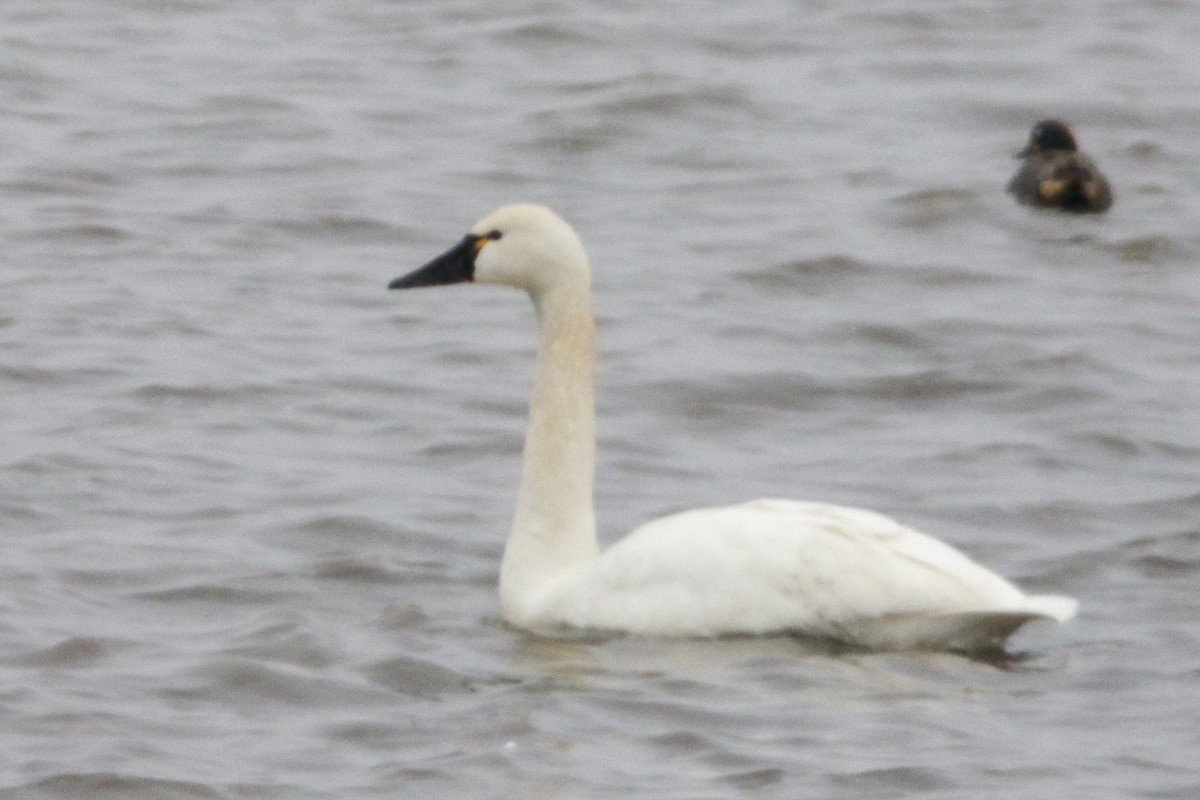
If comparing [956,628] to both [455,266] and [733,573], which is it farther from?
[455,266]

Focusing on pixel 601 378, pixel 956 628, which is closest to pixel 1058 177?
pixel 601 378

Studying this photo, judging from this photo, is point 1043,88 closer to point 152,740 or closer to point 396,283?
point 396,283

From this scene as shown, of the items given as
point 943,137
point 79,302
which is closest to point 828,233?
point 943,137

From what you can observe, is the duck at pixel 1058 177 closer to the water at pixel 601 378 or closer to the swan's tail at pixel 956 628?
the water at pixel 601 378

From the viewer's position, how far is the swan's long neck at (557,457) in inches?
332

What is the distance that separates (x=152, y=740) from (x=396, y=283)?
208 centimetres

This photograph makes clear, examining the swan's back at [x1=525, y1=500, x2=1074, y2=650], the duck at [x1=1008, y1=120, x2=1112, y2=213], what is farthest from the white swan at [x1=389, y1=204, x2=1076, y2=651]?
the duck at [x1=1008, y1=120, x2=1112, y2=213]

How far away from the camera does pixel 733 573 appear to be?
790 centimetres

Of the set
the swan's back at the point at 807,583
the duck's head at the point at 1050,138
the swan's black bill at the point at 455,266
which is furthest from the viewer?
the duck's head at the point at 1050,138

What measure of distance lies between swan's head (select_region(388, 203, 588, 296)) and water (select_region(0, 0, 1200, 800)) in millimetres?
963

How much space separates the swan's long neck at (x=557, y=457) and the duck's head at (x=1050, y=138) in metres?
7.05

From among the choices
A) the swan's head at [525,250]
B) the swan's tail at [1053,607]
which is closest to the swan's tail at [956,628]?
the swan's tail at [1053,607]

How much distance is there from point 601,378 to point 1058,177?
12.6 ft

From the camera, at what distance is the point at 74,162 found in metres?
15.4
